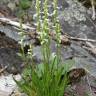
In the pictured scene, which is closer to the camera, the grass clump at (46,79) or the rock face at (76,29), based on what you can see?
the grass clump at (46,79)

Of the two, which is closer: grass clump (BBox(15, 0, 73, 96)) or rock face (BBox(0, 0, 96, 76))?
grass clump (BBox(15, 0, 73, 96))

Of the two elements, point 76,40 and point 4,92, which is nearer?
point 4,92

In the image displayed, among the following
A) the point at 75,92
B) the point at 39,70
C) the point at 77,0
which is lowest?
the point at 75,92

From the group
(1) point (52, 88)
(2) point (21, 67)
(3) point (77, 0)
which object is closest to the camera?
(1) point (52, 88)

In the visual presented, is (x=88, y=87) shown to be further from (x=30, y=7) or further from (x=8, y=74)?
(x=30, y=7)

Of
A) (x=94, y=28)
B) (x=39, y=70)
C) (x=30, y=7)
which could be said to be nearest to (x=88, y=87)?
(x=39, y=70)

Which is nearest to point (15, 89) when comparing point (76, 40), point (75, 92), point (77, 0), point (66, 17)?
point (75, 92)

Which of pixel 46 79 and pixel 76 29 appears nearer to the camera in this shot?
pixel 46 79

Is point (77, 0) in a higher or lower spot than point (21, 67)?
higher

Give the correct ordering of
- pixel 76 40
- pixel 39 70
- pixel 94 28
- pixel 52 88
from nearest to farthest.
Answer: pixel 52 88
pixel 39 70
pixel 76 40
pixel 94 28
